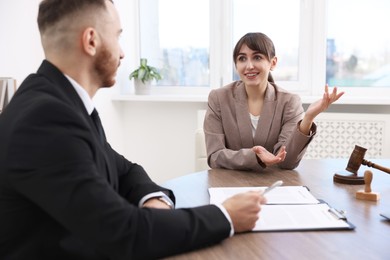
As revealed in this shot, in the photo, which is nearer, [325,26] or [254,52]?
[254,52]

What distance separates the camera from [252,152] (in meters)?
1.88

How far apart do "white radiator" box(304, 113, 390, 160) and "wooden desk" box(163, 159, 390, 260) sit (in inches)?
63.6

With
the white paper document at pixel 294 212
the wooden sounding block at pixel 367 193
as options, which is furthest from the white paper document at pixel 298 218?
the wooden sounding block at pixel 367 193

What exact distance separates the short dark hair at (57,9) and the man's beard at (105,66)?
11 cm

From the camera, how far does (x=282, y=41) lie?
12.3 feet

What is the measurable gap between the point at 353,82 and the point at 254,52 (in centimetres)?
173

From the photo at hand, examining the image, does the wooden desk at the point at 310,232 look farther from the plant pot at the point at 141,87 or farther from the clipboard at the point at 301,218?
the plant pot at the point at 141,87

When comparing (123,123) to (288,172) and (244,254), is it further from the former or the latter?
(244,254)

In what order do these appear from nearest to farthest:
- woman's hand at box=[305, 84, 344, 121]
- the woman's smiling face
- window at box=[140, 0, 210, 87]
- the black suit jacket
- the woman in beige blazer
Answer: the black suit jacket < woman's hand at box=[305, 84, 344, 121] < the woman in beige blazer < the woman's smiling face < window at box=[140, 0, 210, 87]

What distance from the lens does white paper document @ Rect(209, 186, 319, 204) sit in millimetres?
1410

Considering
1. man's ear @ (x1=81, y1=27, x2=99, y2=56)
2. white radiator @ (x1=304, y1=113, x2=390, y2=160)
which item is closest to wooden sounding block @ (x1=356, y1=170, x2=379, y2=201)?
man's ear @ (x1=81, y1=27, x2=99, y2=56)

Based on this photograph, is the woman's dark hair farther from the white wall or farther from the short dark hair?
the white wall

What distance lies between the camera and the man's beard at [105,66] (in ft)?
3.78

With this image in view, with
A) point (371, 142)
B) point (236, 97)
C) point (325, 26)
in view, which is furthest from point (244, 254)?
point (325, 26)
